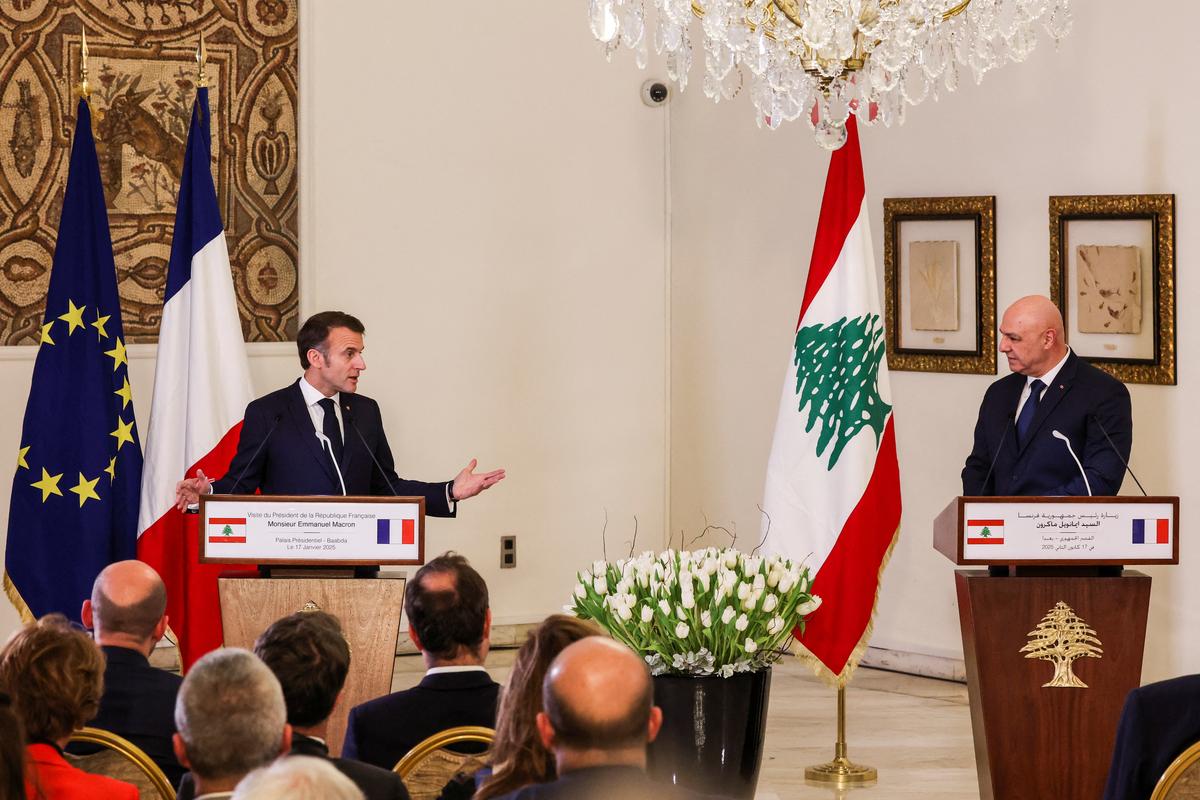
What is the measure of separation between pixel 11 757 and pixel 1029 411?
3679 mm

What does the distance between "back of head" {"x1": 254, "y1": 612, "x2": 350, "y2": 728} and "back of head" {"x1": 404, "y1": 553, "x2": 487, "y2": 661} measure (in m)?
0.50

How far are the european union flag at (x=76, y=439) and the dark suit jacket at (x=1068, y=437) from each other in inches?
131

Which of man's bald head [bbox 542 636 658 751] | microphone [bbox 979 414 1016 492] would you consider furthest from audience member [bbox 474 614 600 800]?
microphone [bbox 979 414 1016 492]

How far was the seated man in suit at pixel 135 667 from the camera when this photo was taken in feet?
11.7

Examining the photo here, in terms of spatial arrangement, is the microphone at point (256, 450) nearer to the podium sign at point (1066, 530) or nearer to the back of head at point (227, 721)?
the podium sign at point (1066, 530)

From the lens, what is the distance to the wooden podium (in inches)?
183

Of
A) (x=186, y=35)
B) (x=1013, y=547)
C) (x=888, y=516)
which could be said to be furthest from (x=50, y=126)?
(x=1013, y=547)

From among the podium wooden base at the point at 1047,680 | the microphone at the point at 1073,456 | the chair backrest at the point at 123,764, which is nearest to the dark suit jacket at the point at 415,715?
the chair backrest at the point at 123,764

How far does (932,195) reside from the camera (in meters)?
7.45

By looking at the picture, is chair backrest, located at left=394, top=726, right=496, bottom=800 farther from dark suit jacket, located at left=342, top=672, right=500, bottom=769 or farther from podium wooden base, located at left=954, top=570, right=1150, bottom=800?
podium wooden base, located at left=954, top=570, right=1150, bottom=800

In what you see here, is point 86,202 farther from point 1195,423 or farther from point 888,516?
point 1195,423

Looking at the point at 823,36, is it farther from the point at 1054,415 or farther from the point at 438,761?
the point at 438,761

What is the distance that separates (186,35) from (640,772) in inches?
239

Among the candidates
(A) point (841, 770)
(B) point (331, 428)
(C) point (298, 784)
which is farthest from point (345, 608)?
(C) point (298, 784)
